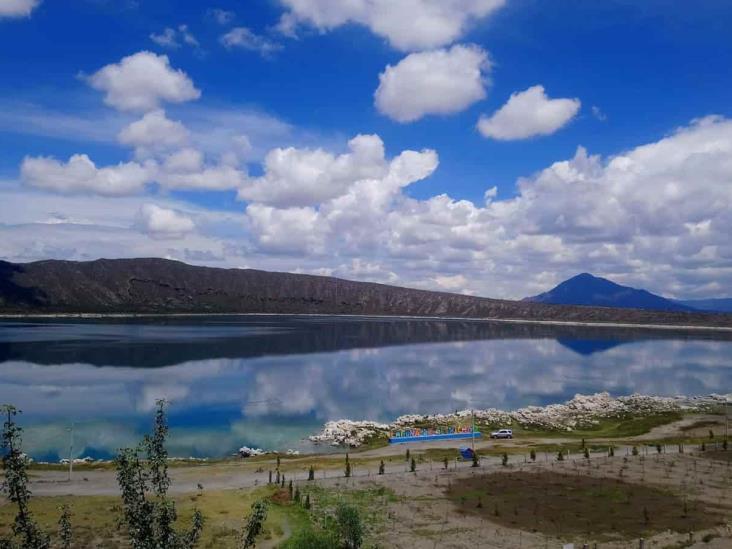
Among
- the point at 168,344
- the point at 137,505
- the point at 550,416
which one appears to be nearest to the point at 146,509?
the point at 137,505

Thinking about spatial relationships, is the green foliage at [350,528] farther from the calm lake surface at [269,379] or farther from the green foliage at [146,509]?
the green foliage at [146,509]

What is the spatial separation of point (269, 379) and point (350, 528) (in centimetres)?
7505

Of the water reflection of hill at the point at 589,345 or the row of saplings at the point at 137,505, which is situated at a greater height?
the row of saplings at the point at 137,505

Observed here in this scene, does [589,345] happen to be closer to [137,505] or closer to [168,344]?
[168,344]

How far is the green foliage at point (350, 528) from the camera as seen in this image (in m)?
26.9

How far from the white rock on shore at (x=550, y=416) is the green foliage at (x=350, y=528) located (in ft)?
100

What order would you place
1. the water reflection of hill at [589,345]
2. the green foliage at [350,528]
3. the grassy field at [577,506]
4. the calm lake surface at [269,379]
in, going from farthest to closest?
the water reflection of hill at [589,345]
the calm lake surface at [269,379]
the grassy field at [577,506]
the green foliage at [350,528]

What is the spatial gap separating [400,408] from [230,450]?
2884cm

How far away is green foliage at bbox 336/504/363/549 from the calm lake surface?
1301 cm

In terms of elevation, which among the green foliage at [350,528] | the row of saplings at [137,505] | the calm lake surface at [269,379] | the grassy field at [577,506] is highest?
the row of saplings at [137,505]

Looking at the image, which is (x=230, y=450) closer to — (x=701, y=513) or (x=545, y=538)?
(x=545, y=538)

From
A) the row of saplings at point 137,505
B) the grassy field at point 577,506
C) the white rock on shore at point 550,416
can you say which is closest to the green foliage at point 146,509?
the row of saplings at point 137,505

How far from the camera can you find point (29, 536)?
11727 millimetres

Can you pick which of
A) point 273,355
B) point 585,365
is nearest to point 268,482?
point 273,355
